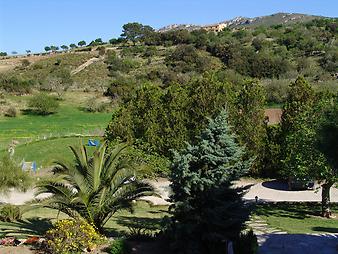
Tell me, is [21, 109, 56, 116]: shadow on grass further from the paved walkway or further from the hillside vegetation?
the paved walkway

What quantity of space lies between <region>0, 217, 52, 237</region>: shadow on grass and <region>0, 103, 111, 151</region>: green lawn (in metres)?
22.8

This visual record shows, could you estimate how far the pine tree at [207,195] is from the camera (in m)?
13.2

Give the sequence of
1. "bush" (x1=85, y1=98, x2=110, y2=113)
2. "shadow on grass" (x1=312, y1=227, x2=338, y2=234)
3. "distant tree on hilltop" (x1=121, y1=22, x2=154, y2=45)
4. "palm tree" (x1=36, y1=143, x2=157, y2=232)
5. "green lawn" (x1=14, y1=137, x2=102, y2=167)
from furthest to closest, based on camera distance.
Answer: "distant tree on hilltop" (x1=121, y1=22, x2=154, y2=45), "bush" (x1=85, y1=98, x2=110, y2=113), "green lawn" (x1=14, y1=137, x2=102, y2=167), "shadow on grass" (x1=312, y1=227, x2=338, y2=234), "palm tree" (x1=36, y1=143, x2=157, y2=232)

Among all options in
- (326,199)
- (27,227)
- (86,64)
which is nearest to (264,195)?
(326,199)

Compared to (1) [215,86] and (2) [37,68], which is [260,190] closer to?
(1) [215,86]

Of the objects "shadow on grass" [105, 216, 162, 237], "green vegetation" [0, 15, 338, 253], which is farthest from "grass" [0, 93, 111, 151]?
"shadow on grass" [105, 216, 162, 237]

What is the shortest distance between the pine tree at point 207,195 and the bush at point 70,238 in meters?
2.35

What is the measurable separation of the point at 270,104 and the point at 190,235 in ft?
163

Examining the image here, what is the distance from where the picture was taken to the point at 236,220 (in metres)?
13.4

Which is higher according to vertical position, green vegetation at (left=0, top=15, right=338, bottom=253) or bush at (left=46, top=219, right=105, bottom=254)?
green vegetation at (left=0, top=15, right=338, bottom=253)

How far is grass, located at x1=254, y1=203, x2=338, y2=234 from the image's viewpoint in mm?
19172

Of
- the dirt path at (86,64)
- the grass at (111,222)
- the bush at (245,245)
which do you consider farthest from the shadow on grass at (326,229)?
the dirt path at (86,64)

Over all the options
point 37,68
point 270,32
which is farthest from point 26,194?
point 270,32

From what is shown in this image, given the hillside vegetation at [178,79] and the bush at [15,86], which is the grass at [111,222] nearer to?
the hillside vegetation at [178,79]
